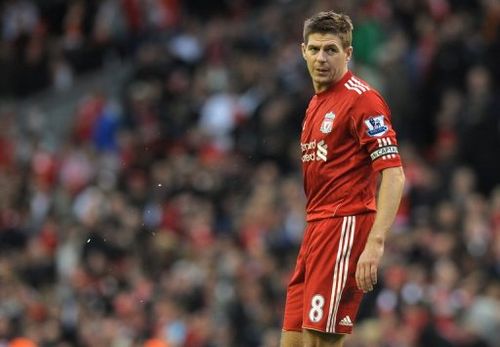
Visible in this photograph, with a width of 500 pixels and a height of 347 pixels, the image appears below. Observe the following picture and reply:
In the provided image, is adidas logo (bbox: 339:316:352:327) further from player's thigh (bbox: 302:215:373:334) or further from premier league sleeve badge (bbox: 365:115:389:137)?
premier league sleeve badge (bbox: 365:115:389:137)

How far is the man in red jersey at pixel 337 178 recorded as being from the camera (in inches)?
322

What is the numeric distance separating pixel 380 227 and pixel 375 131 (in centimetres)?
58

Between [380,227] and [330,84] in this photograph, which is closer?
[380,227]

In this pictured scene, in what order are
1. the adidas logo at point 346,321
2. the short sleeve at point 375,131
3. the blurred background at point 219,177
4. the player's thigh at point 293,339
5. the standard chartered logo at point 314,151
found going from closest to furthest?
the short sleeve at point 375,131, the adidas logo at point 346,321, the standard chartered logo at point 314,151, the player's thigh at point 293,339, the blurred background at point 219,177

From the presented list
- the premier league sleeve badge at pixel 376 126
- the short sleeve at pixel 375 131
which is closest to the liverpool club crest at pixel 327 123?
the short sleeve at pixel 375 131

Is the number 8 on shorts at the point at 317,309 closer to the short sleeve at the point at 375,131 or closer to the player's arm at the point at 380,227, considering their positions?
the player's arm at the point at 380,227

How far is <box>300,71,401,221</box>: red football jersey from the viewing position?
→ 8.16m

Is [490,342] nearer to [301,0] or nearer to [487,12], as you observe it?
[487,12]

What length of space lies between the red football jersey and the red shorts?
86mm

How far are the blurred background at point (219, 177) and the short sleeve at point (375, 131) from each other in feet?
19.3

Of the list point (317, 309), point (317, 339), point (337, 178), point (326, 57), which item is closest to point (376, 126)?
point (337, 178)

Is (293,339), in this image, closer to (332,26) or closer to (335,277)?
(335,277)

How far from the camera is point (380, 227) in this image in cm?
800

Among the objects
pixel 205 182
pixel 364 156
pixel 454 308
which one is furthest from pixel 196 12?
pixel 364 156
